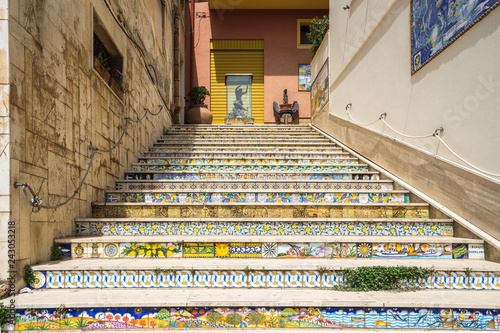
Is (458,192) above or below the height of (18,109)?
below

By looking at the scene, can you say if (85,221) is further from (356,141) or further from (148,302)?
(356,141)

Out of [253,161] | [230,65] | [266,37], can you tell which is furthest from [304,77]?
[253,161]

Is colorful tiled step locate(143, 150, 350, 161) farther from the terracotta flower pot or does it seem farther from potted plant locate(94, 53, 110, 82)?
the terracotta flower pot

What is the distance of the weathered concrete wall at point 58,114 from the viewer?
247 centimetres

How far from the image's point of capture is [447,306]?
2.24m

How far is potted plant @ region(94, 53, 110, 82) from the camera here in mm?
3947

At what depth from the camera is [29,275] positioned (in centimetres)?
250

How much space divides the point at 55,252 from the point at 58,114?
1.18 m

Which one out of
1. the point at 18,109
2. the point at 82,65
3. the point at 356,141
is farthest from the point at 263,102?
the point at 18,109

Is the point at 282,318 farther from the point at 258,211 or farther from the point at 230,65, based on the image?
the point at 230,65

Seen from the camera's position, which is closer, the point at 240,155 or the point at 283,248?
the point at 283,248

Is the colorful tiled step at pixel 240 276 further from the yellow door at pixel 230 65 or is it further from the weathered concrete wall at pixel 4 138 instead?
the yellow door at pixel 230 65

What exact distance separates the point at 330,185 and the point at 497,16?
2.36 metres

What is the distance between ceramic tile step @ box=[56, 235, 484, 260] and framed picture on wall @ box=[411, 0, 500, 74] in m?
1.93
